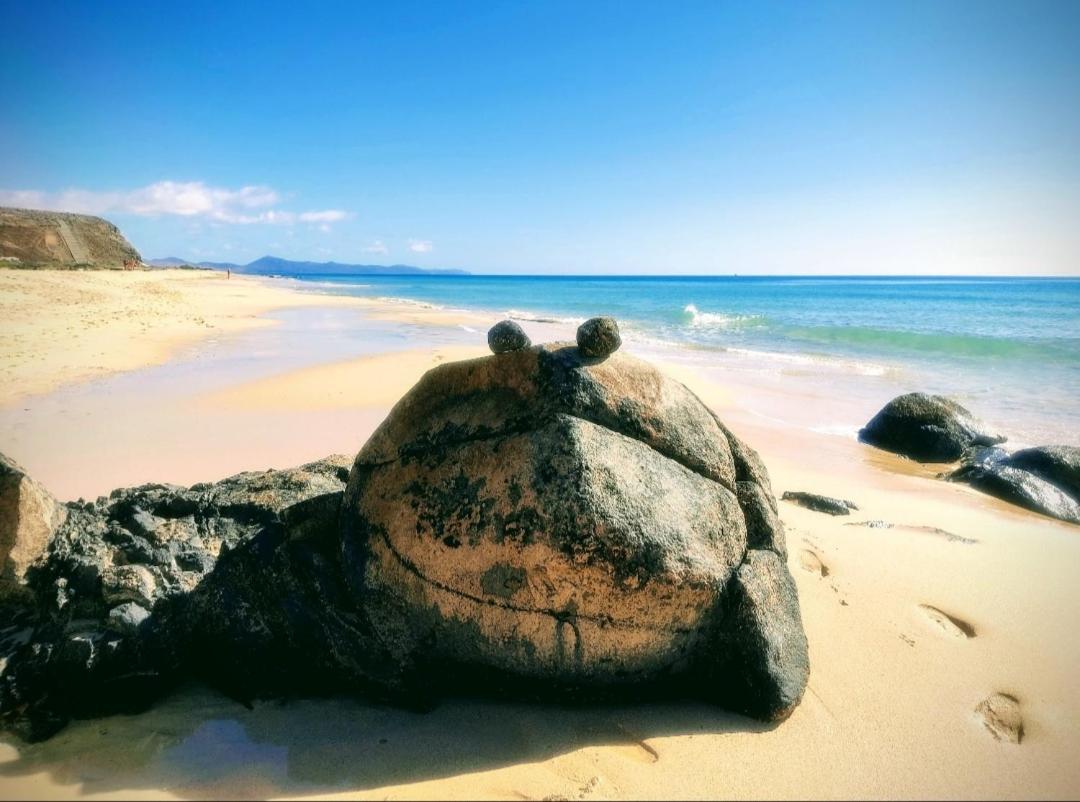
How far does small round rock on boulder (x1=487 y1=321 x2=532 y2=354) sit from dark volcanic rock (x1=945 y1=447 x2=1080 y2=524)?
6.32m

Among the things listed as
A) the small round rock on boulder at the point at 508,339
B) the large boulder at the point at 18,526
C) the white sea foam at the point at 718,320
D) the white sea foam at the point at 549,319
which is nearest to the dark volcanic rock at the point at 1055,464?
the small round rock on boulder at the point at 508,339

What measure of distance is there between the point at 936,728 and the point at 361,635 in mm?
2878

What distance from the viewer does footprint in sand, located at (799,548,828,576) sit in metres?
4.41

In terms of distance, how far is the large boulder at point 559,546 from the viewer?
2637mm

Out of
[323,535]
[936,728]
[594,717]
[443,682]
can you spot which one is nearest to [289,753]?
[443,682]

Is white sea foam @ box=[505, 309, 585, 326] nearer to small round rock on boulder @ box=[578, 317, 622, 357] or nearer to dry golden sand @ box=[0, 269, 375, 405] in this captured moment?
dry golden sand @ box=[0, 269, 375, 405]

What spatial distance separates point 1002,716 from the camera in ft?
9.67

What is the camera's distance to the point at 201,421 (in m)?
8.06

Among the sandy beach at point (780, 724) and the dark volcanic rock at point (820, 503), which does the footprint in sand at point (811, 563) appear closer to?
the sandy beach at point (780, 724)

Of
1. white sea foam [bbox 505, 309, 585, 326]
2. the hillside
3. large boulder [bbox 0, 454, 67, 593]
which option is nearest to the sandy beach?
large boulder [bbox 0, 454, 67, 593]

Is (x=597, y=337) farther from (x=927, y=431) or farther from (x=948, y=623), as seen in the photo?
(x=927, y=431)

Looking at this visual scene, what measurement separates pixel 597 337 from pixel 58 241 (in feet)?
160

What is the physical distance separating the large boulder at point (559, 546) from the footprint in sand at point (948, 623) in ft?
4.40

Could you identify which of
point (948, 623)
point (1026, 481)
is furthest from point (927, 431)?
point (948, 623)
